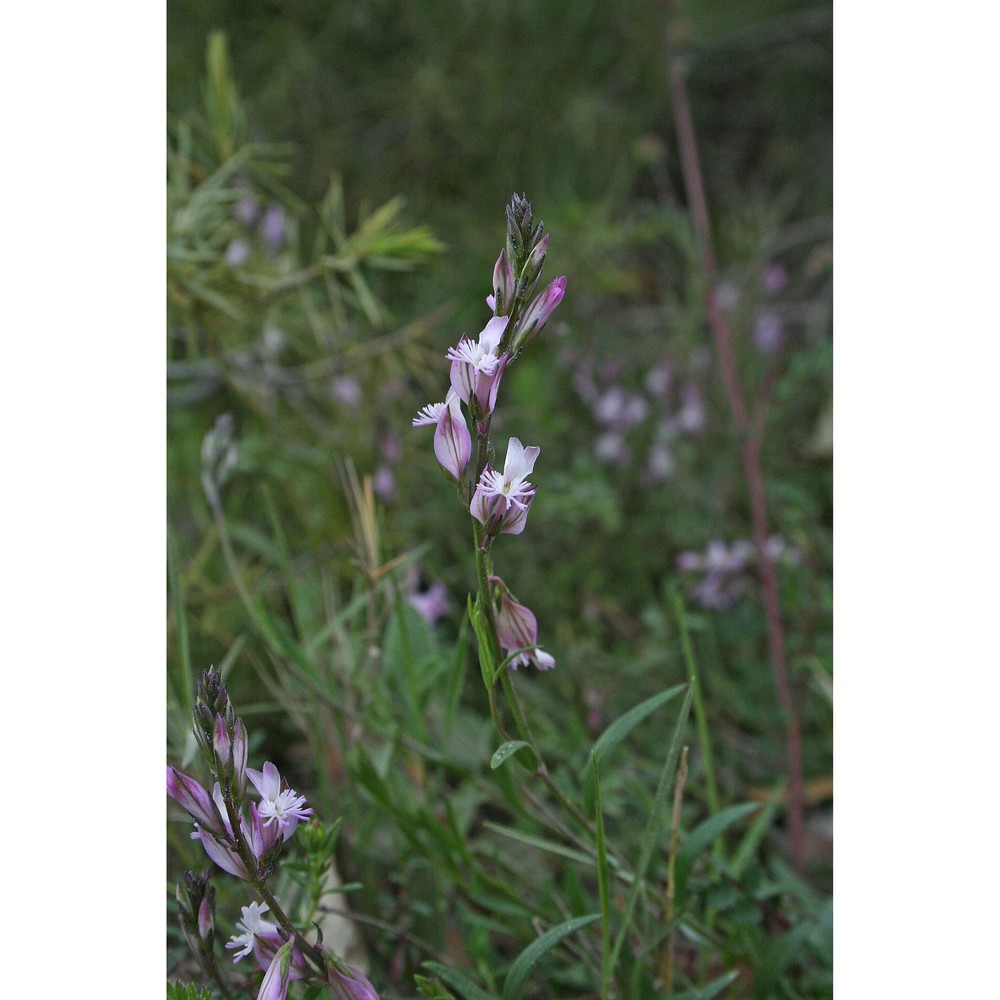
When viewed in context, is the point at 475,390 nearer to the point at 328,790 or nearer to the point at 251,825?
the point at 251,825

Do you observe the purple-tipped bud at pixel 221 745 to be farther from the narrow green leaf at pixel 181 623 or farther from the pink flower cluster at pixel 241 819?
the narrow green leaf at pixel 181 623

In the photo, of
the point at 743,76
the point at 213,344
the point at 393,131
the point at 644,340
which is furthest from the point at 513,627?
the point at 743,76

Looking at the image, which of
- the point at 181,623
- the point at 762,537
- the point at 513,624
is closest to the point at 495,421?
the point at 762,537

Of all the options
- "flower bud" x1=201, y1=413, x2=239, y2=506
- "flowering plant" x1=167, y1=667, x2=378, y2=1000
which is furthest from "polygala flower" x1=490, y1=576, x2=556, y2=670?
"flower bud" x1=201, y1=413, x2=239, y2=506

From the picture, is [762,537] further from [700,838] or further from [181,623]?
[181,623]

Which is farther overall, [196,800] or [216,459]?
[216,459]
